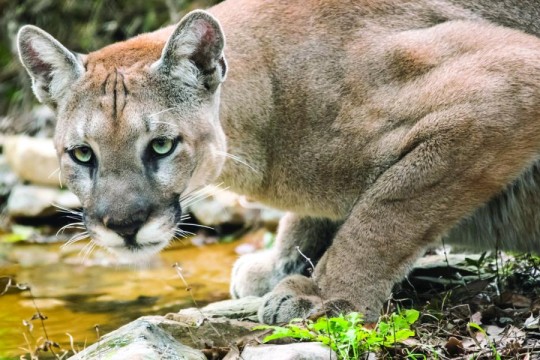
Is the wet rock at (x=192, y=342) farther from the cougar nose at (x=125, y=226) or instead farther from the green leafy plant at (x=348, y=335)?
the cougar nose at (x=125, y=226)

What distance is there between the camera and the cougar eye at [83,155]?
15.6 ft

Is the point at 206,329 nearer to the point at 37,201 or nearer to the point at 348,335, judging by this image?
the point at 348,335

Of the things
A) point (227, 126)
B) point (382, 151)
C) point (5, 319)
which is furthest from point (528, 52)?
point (5, 319)

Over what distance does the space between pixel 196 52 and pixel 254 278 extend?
170 centimetres

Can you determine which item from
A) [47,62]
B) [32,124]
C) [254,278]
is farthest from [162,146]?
[32,124]

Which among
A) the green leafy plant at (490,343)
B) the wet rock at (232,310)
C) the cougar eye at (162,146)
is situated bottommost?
the wet rock at (232,310)

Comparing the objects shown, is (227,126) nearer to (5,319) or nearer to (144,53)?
(144,53)

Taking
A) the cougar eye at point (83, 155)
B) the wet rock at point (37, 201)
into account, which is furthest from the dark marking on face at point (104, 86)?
the wet rock at point (37, 201)

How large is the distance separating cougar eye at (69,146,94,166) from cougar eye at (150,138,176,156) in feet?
1.04

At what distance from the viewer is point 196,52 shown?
4957mm

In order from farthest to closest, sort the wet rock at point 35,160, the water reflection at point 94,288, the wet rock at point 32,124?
1. the wet rock at point 32,124
2. the wet rock at point 35,160
3. the water reflection at point 94,288

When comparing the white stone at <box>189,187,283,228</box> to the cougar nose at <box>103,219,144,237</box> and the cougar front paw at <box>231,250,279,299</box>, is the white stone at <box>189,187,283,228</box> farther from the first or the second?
the cougar nose at <box>103,219,144,237</box>

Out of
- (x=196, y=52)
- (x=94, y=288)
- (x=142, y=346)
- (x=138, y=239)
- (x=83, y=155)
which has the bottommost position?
(x=94, y=288)

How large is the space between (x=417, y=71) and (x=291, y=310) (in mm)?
1459
